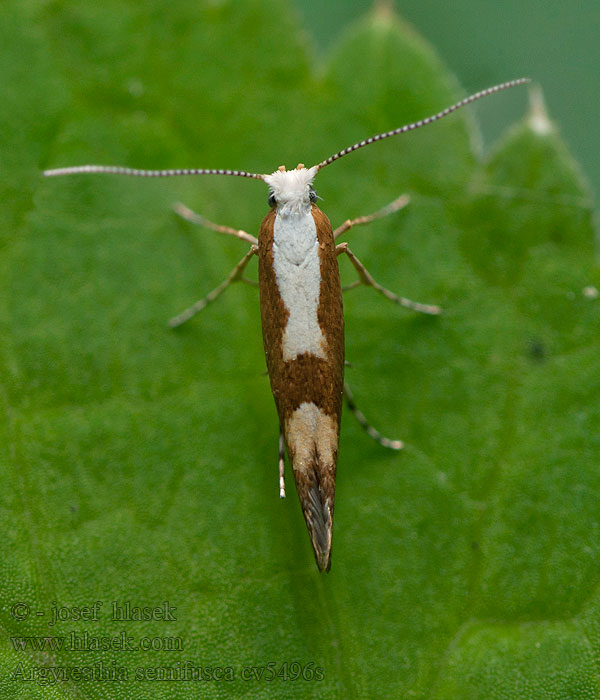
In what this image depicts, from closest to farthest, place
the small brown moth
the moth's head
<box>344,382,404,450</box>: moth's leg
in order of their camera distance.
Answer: the small brown moth → the moth's head → <box>344,382,404,450</box>: moth's leg

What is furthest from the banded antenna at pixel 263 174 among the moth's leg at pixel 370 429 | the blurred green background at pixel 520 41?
the blurred green background at pixel 520 41

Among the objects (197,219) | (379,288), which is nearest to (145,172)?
(197,219)

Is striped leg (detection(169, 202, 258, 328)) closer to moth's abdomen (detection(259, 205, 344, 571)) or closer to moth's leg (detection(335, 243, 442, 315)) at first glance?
moth's abdomen (detection(259, 205, 344, 571))

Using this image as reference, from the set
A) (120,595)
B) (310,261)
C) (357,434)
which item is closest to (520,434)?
(357,434)

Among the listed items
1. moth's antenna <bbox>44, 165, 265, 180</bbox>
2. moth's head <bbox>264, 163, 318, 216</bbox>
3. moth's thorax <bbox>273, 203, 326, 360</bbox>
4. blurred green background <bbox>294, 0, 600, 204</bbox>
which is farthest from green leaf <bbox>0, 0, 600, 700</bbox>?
blurred green background <bbox>294, 0, 600, 204</bbox>

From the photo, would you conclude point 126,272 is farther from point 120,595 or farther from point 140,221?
point 120,595

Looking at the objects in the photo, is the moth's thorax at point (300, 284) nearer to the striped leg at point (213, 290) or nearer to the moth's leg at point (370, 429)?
the striped leg at point (213, 290)
